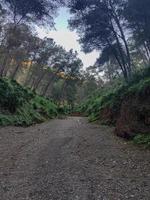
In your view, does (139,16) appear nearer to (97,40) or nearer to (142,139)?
(97,40)

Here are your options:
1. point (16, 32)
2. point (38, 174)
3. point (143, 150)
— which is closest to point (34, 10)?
point (16, 32)

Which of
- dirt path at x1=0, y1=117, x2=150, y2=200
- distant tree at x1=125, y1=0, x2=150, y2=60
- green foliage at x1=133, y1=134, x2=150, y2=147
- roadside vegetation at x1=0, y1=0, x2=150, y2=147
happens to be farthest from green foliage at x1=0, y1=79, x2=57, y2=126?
distant tree at x1=125, y1=0, x2=150, y2=60

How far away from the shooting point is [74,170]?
7.70m

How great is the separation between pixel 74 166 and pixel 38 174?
104cm

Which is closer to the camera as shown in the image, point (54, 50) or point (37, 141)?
point (37, 141)

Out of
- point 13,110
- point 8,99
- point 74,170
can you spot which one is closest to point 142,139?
point 74,170

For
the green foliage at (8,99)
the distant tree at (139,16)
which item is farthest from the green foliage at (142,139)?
the distant tree at (139,16)

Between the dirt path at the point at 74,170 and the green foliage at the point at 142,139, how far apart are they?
1.15 feet

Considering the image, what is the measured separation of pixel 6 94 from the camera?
19.8m

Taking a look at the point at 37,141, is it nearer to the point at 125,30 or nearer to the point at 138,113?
the point at 138,113


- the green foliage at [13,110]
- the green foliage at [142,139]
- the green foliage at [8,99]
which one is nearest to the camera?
the green foliage at [142,139]

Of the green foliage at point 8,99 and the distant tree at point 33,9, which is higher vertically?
the distant tree at point 33,9

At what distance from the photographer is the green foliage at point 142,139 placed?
1029 centimetres

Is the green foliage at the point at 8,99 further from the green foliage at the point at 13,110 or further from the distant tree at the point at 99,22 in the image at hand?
the distant tree at the point at 99,22
